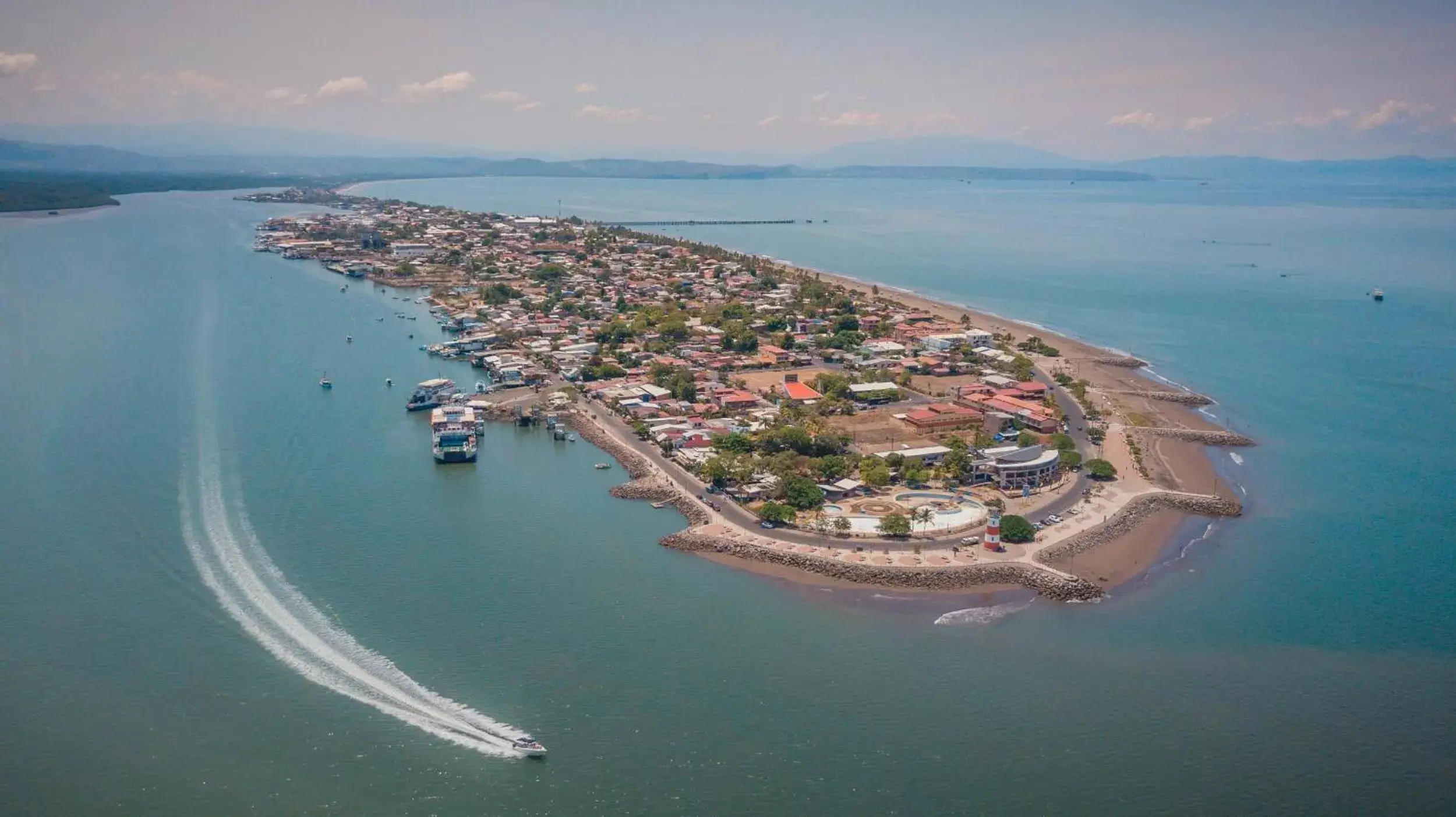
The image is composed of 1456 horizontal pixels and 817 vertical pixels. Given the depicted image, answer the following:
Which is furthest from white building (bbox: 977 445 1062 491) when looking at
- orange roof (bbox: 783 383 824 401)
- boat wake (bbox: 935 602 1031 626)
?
orange roof (bbox: 783 383 824 401)

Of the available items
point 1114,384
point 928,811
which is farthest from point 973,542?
point 1114,384

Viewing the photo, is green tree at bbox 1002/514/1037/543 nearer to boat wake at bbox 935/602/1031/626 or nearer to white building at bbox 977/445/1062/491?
boat wake at bbox 935/602/1031/626

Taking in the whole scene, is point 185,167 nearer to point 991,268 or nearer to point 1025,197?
point 1025,197

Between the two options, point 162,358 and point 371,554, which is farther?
point 162,358

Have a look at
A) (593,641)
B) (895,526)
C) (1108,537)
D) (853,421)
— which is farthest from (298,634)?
(853,421)

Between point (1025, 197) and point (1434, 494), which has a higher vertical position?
point (1025, 197)

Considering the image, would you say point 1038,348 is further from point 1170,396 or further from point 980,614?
point 980,614

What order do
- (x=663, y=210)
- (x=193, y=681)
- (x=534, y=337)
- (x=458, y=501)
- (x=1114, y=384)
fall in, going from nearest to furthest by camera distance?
1. (x=193, y=681)
2. (x=458, y=501)
3. (x=1114, y=384)
4. (x=534, y=337)
5. (x=663, y=210)
